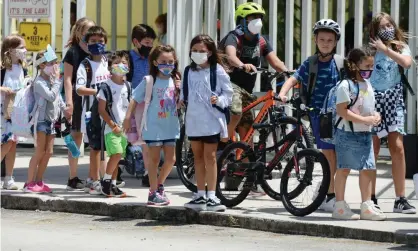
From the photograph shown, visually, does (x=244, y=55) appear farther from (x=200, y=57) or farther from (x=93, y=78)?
(x=93, y=78)

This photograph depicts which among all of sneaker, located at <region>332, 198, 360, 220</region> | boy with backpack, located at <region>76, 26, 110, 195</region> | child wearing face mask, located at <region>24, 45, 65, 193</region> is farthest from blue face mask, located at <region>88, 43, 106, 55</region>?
sneaker, located at <region>332, 198, 360, 220</region>

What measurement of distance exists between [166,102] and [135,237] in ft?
5.45

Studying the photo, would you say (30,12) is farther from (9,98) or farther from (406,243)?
(406,243)

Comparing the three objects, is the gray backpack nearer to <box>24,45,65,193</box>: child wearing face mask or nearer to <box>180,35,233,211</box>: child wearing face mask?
<box>180,35,233,211</box>: child wearing face mask

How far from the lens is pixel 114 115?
39.8 ft

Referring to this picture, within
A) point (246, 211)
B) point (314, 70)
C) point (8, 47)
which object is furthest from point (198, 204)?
point (8, 47)

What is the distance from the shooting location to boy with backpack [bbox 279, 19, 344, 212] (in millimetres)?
10867

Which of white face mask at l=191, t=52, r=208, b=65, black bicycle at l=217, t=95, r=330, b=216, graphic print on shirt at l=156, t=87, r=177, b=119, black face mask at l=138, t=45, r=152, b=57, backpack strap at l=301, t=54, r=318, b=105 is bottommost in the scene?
black bicycle at l=217, t=95, r=330, b=216

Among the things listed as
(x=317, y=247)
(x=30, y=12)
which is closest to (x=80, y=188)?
(x=30, y=12)

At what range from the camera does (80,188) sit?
13.0 metres

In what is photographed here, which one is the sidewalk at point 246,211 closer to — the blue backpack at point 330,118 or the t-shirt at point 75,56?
the blue backpack at point 330,118

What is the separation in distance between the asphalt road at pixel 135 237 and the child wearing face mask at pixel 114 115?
598mm

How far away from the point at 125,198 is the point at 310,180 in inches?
84.7

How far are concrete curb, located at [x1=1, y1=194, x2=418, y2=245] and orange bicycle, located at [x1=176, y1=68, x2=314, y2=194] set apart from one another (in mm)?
850
